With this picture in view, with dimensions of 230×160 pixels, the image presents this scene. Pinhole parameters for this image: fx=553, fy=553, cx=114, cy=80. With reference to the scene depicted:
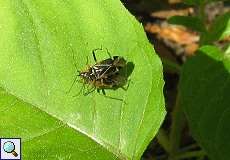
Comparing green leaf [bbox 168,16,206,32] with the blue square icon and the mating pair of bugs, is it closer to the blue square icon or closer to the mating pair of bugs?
the mating pair of bugs

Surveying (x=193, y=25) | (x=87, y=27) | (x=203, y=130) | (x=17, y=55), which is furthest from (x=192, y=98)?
(x=17, y=55)

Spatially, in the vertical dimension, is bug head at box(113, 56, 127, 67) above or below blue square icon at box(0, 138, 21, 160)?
above

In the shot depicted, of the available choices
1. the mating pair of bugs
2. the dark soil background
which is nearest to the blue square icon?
the mating pair of bugs

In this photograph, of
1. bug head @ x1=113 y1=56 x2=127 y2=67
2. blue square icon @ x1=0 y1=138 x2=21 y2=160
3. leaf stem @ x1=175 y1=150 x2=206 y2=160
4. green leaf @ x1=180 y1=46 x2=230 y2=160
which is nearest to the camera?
blue square icon @ x1=0 y1=138 x2=21 y2=160

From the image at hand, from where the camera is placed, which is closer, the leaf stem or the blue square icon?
the blue square icon

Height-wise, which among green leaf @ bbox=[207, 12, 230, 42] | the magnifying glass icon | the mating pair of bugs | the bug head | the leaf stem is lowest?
the leaf stem

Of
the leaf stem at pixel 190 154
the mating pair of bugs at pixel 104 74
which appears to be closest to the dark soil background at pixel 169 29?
the leaf stem at pixel 190 154

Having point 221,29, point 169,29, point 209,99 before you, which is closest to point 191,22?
point 221,29

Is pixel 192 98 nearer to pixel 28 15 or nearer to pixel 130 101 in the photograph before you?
pixel 130 101
